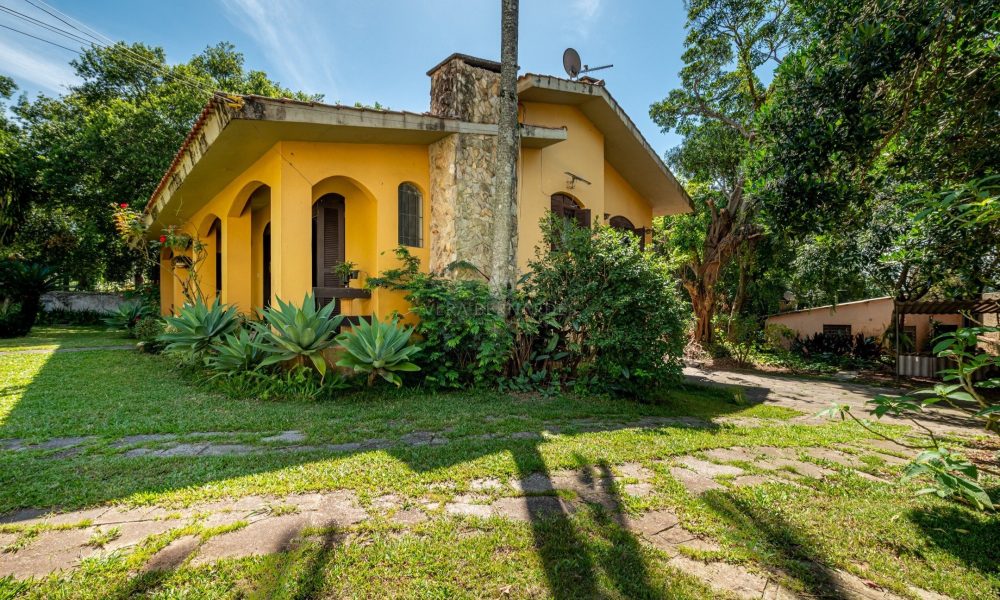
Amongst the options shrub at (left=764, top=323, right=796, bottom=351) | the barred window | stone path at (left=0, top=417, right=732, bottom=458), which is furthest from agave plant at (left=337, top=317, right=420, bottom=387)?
the barred window

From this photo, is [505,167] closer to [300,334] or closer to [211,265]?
[300,334]

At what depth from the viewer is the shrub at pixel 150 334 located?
31.2ft

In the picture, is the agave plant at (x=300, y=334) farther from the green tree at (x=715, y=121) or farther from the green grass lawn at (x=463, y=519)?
the green tree at (x=715, y=121)

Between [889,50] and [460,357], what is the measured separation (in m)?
5.81

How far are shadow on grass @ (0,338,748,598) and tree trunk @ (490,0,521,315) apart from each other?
204cm

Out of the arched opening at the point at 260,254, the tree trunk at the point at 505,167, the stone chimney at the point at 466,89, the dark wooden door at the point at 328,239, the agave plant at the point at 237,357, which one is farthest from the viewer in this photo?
the arched opening at the point at 260,254

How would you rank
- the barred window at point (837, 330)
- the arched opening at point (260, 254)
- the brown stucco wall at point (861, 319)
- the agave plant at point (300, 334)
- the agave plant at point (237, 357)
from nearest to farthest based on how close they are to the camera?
the agave plant at point (300, 334) < the agave plant at point (237, 357) < the arched opening at point (260, 254) < the brown stucco wall at point (861, 319) < the barred window at point (837, 330)

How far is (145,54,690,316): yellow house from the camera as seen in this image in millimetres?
7008

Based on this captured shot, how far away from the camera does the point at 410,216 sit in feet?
26.6

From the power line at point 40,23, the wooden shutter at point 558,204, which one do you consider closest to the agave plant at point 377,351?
the wooden shutter at point 558,204

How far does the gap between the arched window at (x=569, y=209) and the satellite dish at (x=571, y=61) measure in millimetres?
2831

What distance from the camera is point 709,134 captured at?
1514 cm

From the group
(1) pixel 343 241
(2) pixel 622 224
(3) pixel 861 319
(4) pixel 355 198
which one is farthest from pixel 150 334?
(3) pixel 861 319

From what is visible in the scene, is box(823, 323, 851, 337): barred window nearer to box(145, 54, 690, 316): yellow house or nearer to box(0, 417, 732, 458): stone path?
box(145, 54, 690, 316): yellow house
